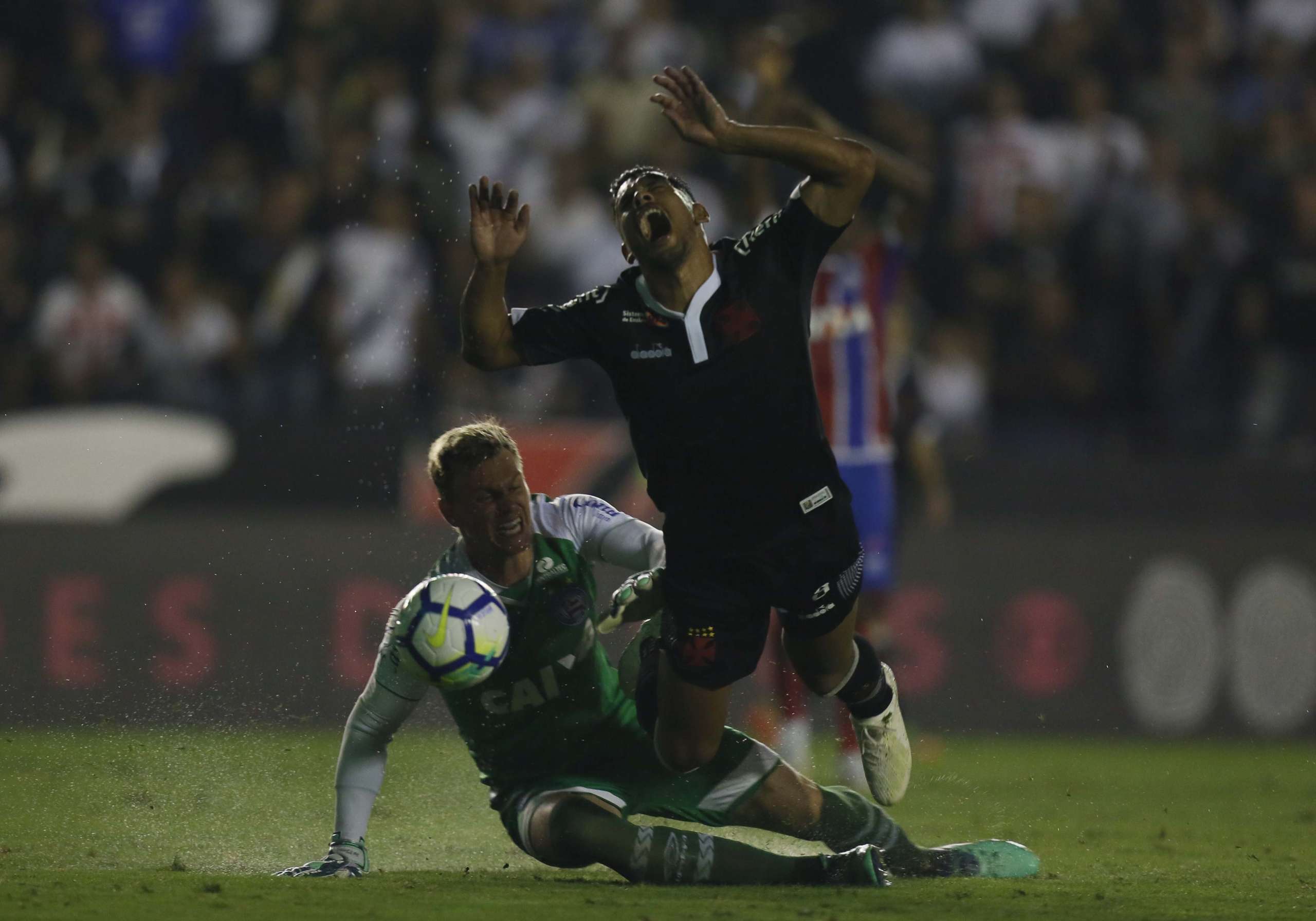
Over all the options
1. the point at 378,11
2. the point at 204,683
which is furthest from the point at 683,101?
the point at 378,11

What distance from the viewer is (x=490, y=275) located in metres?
6.23

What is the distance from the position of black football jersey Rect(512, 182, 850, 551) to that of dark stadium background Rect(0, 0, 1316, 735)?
4.26m

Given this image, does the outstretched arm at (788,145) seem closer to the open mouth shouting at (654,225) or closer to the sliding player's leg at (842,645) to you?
the open mouth shouting at (654,225)

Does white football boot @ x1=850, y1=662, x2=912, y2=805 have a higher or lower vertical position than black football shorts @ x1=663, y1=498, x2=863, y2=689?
lower

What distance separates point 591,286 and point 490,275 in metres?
7.08

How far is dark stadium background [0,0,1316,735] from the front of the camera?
1201 cm

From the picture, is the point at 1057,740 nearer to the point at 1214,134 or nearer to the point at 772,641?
the point at 772,641

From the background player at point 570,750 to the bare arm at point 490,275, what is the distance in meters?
0.26

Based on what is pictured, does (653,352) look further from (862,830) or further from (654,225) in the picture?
(862,830)

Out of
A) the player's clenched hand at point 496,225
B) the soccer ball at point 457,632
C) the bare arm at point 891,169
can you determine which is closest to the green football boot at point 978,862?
the soccer ball at point 457,632

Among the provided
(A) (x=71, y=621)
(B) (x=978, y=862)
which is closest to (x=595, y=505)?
(B) (x=978, y=862)

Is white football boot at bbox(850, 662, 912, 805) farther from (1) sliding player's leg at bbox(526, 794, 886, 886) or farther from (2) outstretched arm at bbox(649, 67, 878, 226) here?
(2) outstretched arm at bbox(649, 67, 878, 226)

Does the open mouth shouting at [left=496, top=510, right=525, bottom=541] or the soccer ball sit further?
the open mouth shouting at [left=496, top=510, right=525, bottom=541]

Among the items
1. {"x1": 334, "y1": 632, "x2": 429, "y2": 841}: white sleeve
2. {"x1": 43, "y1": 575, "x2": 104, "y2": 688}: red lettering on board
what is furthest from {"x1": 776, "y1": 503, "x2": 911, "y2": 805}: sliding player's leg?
{"x1": 43, "y1": 575, "x2": 104, "y2": 688}: red lettering on board
